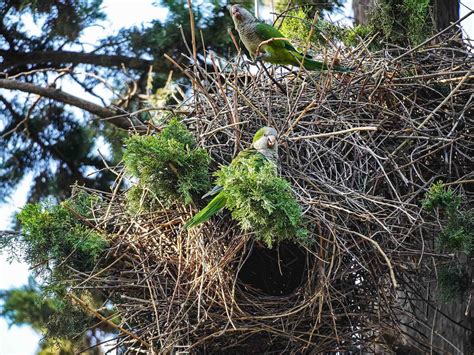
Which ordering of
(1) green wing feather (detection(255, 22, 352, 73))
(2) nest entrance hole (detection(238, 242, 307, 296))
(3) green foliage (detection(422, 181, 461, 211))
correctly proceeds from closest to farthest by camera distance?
(3) green foliage (detection(422, 181, 461, 211))
(2) nest entrance hole (detection(238, 242, 307, 296))
(1) green wing feather (detection(255, 22, 352, 73))

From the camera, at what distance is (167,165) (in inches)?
150

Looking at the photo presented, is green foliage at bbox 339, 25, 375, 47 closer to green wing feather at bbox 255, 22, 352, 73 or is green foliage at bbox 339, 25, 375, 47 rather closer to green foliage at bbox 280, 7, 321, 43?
green foliage at bbox 280, 7, 321, 43

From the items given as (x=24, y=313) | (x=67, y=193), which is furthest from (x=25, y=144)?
(x=24, y=313)

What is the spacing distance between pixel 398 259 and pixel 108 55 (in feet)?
9.35

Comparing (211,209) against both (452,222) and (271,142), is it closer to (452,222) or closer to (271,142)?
(271,142)

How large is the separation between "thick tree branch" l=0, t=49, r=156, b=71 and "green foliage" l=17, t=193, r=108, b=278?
2147mm

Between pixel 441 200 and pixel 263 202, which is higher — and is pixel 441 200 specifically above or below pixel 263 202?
below

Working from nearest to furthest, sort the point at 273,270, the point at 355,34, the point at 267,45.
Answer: the point at 273,270
the point at 267,45
the point at 355,34

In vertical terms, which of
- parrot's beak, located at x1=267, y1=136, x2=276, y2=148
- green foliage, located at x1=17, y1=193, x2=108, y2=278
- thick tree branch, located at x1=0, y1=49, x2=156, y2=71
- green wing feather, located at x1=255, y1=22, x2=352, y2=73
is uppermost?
thick tree branch, located at x1=0, y1=49, x2=156, y2=71

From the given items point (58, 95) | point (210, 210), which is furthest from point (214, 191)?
point (58, 95)

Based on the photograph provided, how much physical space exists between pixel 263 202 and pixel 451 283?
920 millimetres

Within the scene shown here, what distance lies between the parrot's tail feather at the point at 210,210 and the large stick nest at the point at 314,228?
165 mm

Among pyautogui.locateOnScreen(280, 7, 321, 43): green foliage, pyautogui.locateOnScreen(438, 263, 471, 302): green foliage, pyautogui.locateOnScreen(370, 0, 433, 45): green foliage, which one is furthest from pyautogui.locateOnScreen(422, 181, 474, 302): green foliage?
pyautogui.locateOnScreen(280, 7, 321, 43): green foliage

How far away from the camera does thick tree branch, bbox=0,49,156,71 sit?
20.0 ft
